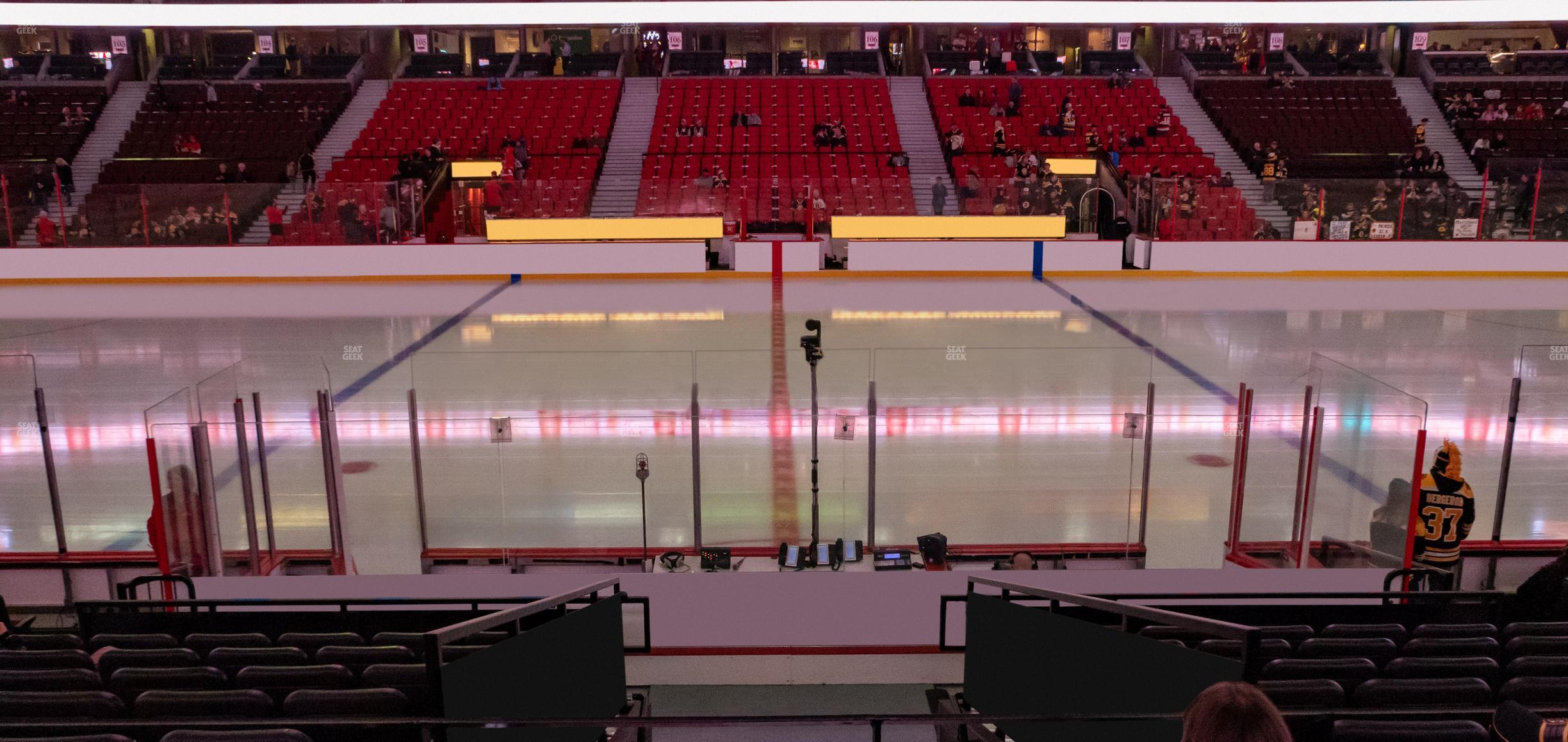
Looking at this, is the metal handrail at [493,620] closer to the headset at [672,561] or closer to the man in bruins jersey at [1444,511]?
the headset at [672,561]

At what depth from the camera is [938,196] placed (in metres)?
18.4

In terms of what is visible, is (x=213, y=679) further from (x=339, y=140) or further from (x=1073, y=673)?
(x=339, y=140)

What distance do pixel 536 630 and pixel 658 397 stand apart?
10.5ft

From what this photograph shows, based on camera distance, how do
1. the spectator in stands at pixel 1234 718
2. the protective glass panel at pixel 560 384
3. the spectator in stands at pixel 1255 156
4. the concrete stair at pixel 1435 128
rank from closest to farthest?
the spectator in stands at pixel 1234 718 < the protective glass panel at pixel 560 384 < the spectator in stands at pixel 1255 156 < the concrete stair at pixel 1435 128

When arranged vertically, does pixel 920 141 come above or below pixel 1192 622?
above

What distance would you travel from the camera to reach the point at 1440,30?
31.0m

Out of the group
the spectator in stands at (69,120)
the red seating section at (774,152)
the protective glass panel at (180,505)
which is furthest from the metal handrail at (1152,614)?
the spectator in stands at (69,120)

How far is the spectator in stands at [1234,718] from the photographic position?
5.83 feet

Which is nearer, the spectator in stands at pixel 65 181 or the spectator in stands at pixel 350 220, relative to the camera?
the spectator in stands at pixel 65 181

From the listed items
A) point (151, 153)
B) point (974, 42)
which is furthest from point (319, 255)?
point (974, 42)

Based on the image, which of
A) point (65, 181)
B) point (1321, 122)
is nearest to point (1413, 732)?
point (65, 181)

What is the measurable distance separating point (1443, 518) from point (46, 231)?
20183mm

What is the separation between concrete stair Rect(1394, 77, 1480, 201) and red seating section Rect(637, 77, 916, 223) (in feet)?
37.3

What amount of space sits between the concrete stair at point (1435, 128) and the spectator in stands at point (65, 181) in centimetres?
2478
